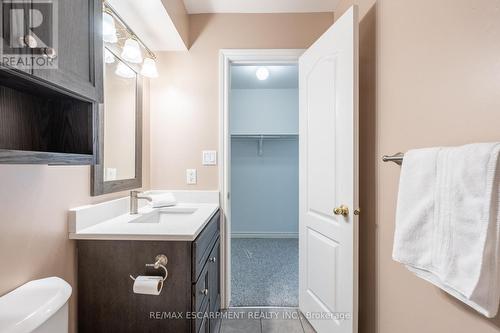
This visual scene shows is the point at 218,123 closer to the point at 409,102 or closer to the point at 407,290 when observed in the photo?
the point at 409,102

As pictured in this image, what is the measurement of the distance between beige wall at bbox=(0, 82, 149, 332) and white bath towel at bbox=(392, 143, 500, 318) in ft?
4.41

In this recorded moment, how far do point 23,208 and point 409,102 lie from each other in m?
→ 1.57

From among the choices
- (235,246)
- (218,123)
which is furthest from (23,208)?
(235,246)

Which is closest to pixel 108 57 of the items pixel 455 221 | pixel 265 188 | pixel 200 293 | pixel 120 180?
pixel 120 180

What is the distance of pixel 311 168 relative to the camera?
1.66 m

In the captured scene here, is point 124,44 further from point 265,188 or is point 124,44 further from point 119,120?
point 265,188

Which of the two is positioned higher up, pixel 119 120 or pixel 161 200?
pixel 119 120

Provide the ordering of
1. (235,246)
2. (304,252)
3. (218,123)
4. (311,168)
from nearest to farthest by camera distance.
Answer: (311,168) < (304,252) < (218,123) < (235,246)

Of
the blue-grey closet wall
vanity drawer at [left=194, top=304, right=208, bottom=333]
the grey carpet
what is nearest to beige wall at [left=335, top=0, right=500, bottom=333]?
the grey carpet

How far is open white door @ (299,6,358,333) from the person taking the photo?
127 centimetres

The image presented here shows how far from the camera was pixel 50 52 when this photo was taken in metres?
0.61

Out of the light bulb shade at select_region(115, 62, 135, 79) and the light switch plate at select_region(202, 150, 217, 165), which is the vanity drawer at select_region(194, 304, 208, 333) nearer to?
the light switch plate at select_region(202, 150, 217, 165)

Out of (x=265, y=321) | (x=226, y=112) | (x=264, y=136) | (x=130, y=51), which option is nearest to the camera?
(x=130, y=51)

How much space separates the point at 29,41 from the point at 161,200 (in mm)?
1250
